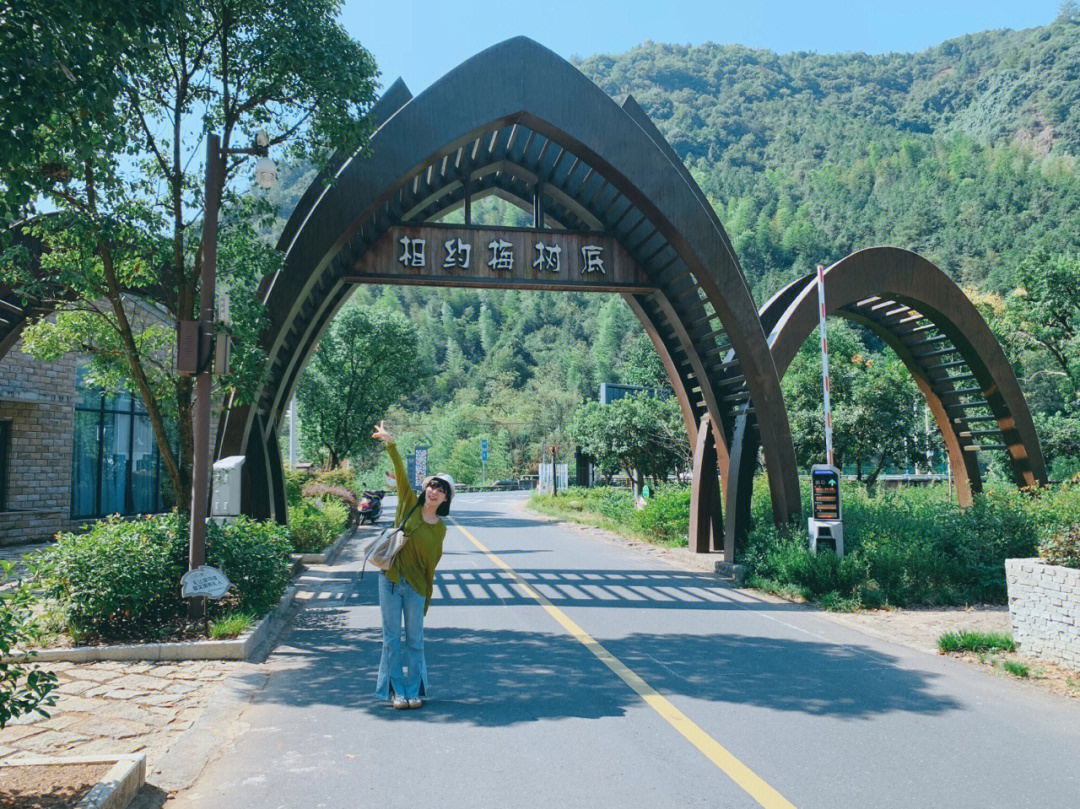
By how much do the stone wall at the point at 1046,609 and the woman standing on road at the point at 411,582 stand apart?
5.65m

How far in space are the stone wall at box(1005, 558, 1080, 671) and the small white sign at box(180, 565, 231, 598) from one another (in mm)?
7553

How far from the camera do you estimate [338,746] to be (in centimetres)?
568

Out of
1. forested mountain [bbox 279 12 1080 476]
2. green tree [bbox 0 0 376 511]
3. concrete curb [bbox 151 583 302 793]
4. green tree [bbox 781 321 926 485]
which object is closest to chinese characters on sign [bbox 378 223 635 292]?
green tree [bbox 0 0 376 511]

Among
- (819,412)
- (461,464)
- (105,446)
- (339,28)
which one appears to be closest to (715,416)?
(339,28)

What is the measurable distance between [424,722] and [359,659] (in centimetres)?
246

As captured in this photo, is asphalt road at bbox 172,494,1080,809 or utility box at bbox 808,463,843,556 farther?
utility box at bbox 808,463,843,556

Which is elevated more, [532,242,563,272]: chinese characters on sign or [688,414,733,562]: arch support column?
[532,242,563,272]: chinese characters on sign

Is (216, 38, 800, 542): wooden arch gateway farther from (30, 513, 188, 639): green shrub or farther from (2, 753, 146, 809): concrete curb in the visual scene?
(2, 753, 146, 809): concrete curb

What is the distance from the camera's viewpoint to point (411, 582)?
6465 mm

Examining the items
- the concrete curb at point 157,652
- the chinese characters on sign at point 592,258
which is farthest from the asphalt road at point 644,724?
the chinese characters on sign at point 592,258

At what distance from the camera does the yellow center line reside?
4750 mm

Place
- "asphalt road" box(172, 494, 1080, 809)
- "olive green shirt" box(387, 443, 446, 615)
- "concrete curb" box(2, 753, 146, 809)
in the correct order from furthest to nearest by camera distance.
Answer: "olive green shirt" box(387, 443, 446, 615) → "asphalt road" box(172, 494, 1080, 809) → "concrete curb" box(2, 753, 146, 809)

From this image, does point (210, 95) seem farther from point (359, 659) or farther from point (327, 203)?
point (359, 659)

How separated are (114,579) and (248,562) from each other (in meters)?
1.63
